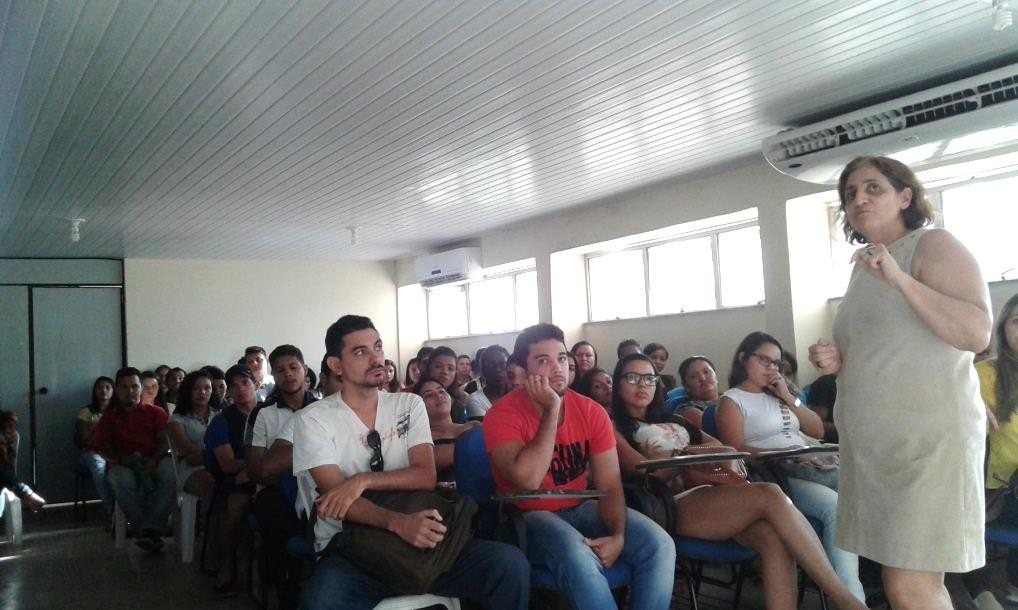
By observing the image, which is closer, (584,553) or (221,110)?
(584,553)

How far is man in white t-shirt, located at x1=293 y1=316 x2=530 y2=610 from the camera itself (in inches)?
88.4

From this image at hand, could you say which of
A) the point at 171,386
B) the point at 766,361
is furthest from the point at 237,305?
the point at 766,361

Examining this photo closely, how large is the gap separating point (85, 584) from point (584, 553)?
354 cm

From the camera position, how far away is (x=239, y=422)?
4.33 meters

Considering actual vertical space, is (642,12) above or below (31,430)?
above

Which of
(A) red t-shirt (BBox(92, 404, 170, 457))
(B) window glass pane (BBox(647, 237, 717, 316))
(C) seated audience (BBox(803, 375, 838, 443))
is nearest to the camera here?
(C) seated audience (BBox(803, 375, 838, 443))

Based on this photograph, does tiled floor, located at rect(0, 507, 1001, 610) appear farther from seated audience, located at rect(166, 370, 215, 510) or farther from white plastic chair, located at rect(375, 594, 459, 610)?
white plastic chair, located at rect(375, 594, 459, 610)

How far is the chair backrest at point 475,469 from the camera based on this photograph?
2.69 metres

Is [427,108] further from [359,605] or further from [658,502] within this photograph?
[359,605]

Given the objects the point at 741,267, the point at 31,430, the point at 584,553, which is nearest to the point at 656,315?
the point at 741,267

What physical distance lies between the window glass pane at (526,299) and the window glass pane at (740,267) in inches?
107

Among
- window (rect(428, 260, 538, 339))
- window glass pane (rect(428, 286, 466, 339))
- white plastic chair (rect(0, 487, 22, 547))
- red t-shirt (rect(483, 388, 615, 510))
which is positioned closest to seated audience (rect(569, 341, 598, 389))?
red t-shirt (rect(483, 388, 615, 510))

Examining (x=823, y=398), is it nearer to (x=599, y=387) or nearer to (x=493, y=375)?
(x=599, y=387)

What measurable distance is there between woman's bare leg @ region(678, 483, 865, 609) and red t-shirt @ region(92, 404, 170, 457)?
185 inches
